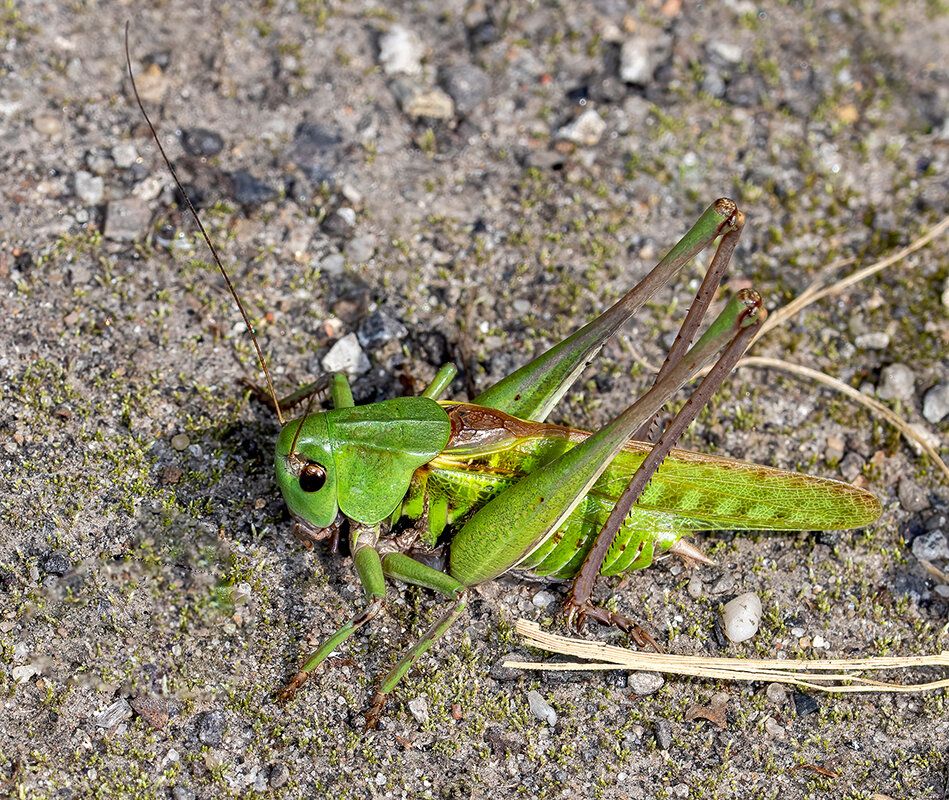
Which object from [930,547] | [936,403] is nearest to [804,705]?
[930,547]

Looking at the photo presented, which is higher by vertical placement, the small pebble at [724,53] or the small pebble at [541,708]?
the small pebble at [724,53]

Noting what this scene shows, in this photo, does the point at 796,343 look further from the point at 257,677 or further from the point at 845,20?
the point at 257,677

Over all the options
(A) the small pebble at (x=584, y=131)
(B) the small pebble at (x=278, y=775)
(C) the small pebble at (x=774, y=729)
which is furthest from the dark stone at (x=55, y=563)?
(A) the small pebble at (x=584, y=131)

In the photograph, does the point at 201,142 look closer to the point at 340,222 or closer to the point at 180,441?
the point at 340,222

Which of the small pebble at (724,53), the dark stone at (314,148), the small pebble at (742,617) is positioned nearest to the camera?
the small pebble at (742,617)

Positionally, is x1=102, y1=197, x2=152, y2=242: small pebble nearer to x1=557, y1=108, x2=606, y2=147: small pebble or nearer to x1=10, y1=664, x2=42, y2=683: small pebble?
x1=10, y1=664, x2=42, y2=683: small pebble

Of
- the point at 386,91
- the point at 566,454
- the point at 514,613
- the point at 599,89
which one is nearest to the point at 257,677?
the point at 514,613

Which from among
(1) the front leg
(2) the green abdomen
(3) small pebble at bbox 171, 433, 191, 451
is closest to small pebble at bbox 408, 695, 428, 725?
(1) the front leg

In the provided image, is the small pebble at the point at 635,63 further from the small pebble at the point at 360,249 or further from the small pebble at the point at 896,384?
the small pebble at the point at 896,384
